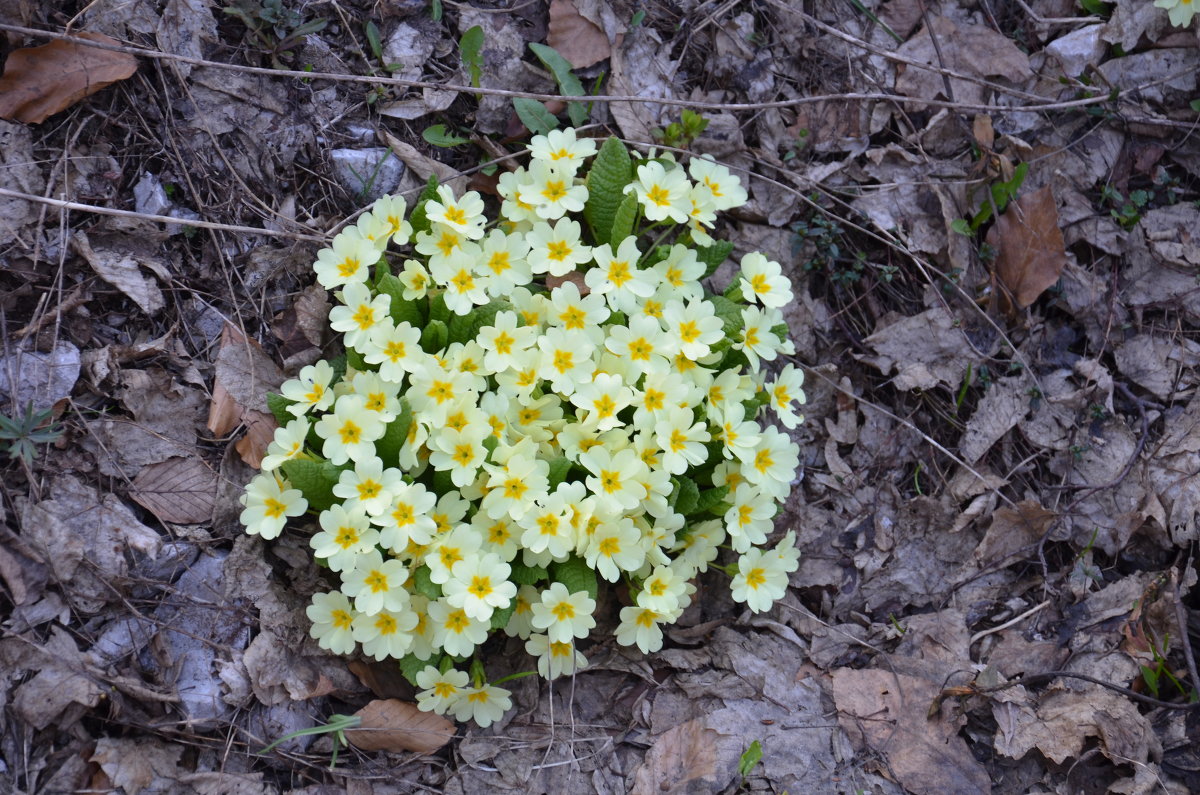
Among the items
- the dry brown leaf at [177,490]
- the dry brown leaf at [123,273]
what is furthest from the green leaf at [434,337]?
the dry brown leaf at [123,273]

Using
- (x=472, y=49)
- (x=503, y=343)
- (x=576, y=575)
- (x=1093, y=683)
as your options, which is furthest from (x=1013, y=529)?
(x=472, y=49)

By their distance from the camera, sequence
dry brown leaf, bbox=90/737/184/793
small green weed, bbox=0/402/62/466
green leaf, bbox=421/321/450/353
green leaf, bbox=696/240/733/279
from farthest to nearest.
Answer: green leaf, bbox=696/240/733/279
green leaf, bbox=421/321/450/353
small green weed, bbox=0/402/62/466
dry brown leaf, bbox=90/737/184/793

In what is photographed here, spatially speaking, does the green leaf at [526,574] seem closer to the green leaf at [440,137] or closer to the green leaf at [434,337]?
the green leaf at [434,337]

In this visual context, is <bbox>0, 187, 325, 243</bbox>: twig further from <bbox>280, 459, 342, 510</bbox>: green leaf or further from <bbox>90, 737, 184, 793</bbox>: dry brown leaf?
<bbox>90, 737, 184, 793</bbox>: dry brown leaf

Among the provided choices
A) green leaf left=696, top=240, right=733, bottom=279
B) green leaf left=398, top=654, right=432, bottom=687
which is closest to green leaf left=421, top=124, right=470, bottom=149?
green leaf left=696, top=240, right=733, bottom=279

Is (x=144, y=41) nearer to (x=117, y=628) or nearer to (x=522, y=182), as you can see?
(x=522, y=182)
